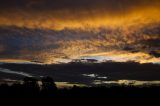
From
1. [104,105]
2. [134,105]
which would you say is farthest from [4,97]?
[134,105]

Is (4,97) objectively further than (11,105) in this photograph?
Yes

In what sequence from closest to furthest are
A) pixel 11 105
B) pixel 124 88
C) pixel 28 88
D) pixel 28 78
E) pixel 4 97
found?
pixel 11 105 → pixel 4 97 → pixel 28 88 → pixel 28 78 → pixel 124 88

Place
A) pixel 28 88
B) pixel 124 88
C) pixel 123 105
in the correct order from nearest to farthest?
pixel 123 105, pixel 28 88, pixel 124 88

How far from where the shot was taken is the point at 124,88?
140125 millimetres

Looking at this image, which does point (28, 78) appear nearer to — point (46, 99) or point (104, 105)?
point (46, 99)

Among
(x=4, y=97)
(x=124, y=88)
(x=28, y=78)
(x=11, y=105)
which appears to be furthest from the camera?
(x=124, y=88)

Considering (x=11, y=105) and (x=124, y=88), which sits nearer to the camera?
(x=11, y=105)

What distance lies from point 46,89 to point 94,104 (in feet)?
99.3

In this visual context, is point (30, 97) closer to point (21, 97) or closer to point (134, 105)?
point (21, 97)

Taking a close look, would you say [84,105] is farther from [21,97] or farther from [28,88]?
[28,88]

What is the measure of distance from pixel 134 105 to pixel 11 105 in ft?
82.7

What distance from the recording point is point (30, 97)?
91000 millimetres

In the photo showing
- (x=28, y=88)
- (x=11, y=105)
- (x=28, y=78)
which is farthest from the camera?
(x=28, y=78)

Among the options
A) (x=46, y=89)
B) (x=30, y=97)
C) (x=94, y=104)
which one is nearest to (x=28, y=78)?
(x=46, y=89)
